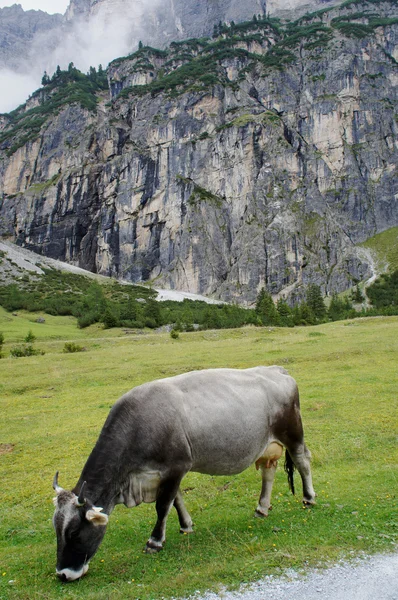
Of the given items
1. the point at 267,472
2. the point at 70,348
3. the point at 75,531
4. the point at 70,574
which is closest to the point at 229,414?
the point at 267,472

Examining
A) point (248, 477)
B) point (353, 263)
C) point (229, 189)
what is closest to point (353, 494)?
point (248, 477)

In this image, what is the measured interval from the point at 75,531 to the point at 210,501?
431cm

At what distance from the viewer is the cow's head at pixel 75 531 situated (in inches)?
262

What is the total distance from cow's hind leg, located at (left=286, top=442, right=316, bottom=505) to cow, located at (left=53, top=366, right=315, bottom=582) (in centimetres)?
2

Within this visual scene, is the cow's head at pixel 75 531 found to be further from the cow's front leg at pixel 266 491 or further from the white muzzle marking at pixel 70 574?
the cow's front leg at pixel 266 491

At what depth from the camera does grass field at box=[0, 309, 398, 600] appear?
684cm

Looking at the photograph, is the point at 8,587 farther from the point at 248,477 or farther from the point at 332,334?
the point at 332,334

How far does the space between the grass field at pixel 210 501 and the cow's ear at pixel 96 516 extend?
90 cm

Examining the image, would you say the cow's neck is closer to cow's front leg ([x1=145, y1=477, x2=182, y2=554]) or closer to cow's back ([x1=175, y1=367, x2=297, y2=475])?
cow's front leg ([x1=145, y1=477, x2=182, y2=554])

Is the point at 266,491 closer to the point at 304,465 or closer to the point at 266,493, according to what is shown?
the point at 266,493

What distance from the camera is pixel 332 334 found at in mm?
40500

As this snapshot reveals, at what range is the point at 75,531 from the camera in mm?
6691

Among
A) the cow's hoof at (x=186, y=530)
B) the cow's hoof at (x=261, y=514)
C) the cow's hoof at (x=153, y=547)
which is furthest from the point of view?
the cow's hoof at (x=261, y=514)

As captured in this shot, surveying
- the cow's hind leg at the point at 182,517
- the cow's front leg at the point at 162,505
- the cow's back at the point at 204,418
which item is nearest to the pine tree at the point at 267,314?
the cow's back at the point at 204,418
